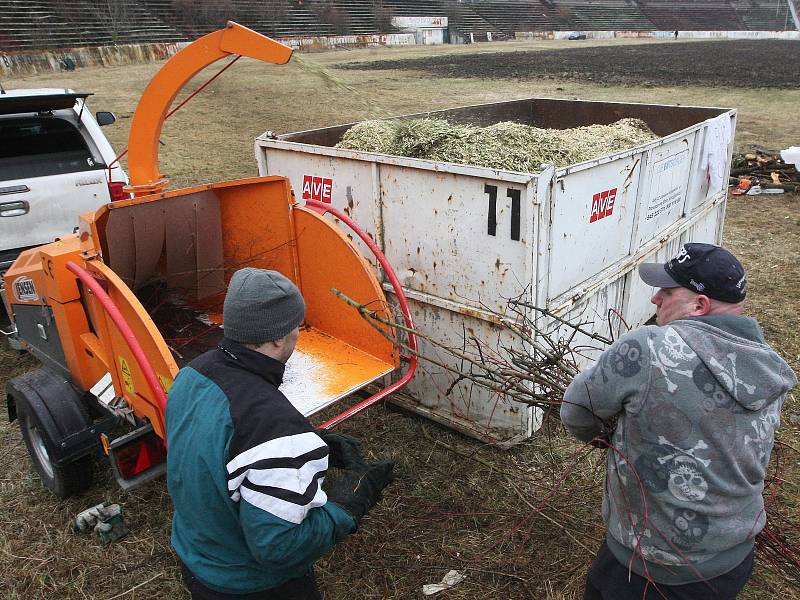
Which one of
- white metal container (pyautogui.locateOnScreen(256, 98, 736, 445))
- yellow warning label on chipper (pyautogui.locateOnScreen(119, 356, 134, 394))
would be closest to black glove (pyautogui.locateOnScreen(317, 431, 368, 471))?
yellow warning label on chipper (pyautogui.locateOnScreen(119, 356, 134, 394))

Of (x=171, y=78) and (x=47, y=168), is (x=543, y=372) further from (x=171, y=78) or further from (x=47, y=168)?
(x=47, y=168)

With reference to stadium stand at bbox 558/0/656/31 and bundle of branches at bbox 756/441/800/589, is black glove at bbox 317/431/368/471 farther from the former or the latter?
stadium stand at bbox 558/0/656/31

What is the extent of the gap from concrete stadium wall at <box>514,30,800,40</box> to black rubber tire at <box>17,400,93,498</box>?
61.9 metres

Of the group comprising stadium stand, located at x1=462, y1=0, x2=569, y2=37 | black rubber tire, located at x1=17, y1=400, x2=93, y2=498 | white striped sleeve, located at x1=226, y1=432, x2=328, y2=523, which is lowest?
black rubber tire, located at x1=17, y1=400, x2=93, y2=498

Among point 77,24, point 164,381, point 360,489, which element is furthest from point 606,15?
point 360,489

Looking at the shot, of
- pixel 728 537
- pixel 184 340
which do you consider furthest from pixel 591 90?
pixel 728 537

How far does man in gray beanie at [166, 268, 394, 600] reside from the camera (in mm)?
1851

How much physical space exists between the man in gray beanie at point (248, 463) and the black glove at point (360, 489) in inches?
7.8

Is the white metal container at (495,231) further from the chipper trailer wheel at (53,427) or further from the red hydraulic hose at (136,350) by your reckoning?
the chipper trailer wheel at (53,427)

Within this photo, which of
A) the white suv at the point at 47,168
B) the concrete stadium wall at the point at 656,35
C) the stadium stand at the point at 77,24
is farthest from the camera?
the concrete stadium wall at the point at 656,35

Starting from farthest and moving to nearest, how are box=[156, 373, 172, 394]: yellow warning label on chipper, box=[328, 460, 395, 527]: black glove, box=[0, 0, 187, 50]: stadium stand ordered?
box=[0, 0, 187, 50]: stadium stand
box=[156, 373, 172, 394]: yellow warning label on chipper
box=[328, 460, 395, 527]: black glove

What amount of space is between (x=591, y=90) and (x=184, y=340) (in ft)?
70.4

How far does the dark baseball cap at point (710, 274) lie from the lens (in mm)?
1917

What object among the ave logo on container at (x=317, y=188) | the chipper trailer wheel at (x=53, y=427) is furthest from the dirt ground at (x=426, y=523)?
the ave logo on container at (x=317, y=188)
